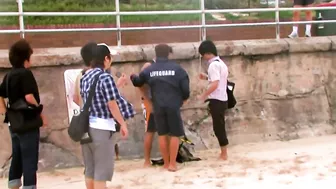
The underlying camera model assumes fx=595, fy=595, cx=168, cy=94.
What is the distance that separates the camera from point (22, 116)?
5.79 metres

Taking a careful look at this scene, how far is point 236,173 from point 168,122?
105cm

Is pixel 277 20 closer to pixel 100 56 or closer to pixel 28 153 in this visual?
pixel 100 56

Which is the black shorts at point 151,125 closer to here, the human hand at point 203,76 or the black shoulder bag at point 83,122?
the human hand at point 203,76

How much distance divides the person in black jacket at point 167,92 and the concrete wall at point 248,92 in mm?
929

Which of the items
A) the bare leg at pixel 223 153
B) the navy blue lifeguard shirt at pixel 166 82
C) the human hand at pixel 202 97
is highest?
the navy blue lifeguard shirt at pixel 166 82

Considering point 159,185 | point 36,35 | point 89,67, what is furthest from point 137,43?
point 89,67

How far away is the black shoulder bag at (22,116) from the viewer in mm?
5766

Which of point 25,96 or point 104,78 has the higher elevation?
point 104,78

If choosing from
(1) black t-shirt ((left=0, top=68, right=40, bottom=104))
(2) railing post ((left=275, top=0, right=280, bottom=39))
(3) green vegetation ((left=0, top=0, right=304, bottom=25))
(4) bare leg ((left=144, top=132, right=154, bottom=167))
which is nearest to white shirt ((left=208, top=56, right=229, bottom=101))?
(4) bare leg ((left=144, top=132, right=154, bottom=167))

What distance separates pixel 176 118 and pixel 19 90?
2255 mm

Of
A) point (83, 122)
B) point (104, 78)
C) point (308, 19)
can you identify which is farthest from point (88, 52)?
point (308, 19)

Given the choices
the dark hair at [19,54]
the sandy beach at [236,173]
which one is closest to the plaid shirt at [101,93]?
the dark hair at [19,54]

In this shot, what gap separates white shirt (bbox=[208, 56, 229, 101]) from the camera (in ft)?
25.5

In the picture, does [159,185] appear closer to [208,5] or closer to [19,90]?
[19,90]
